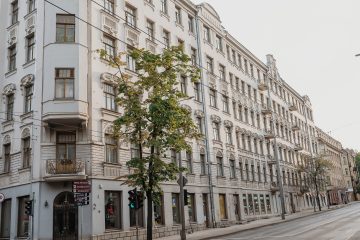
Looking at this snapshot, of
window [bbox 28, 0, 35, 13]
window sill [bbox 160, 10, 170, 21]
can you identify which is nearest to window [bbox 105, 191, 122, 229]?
window [bbox 28, 0, 35, 13]

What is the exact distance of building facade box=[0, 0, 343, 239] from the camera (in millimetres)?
21547

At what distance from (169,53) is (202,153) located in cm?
1424

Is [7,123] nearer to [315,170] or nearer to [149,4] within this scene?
[149,4]

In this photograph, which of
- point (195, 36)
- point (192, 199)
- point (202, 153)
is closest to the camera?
point (192, 199)

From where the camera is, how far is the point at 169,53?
20688 millimetres

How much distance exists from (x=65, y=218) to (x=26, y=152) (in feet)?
16.2

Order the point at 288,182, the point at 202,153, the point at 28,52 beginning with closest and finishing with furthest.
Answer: the point at 28,52
the point at 202,153
the point at 288,182

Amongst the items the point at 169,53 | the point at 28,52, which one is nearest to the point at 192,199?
the point at 169,53

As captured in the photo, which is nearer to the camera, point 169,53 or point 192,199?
point 169,53

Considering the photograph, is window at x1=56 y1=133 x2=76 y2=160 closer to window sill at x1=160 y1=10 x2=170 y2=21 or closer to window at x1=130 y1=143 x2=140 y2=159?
window at x1=130 y1=143 x2=140 y2=159

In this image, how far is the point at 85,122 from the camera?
72.9 ft

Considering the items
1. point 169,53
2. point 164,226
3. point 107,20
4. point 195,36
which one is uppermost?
point 195,36

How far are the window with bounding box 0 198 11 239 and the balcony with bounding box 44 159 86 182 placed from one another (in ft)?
15.9

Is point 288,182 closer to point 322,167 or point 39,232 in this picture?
point 322,167
